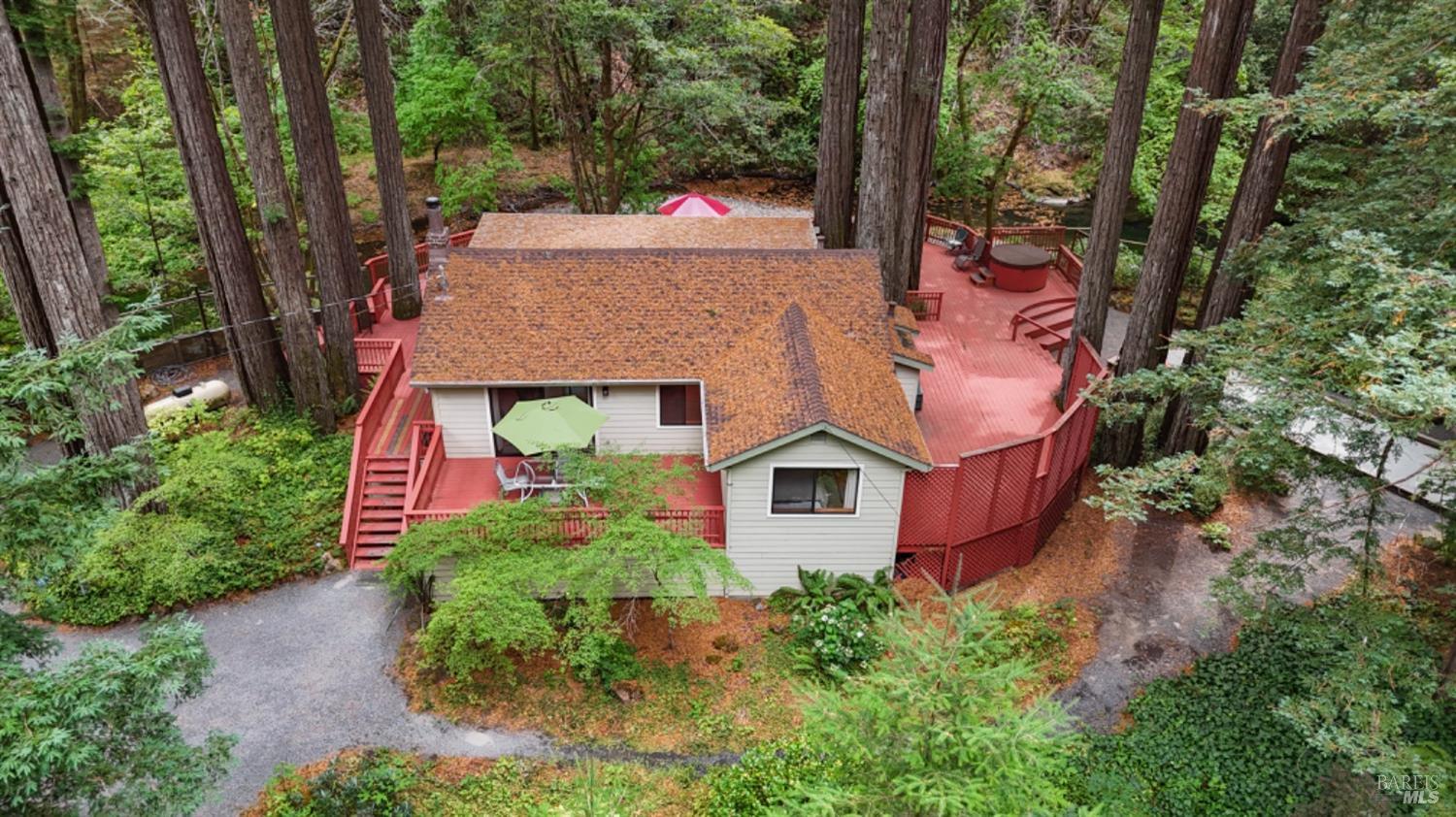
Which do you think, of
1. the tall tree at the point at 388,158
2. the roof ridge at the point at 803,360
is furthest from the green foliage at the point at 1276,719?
the tall tree at the point at 388,158

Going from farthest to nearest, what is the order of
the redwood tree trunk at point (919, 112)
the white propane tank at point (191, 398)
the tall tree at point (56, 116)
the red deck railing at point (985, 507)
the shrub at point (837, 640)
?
the redwood tree trunk at point (919, 112), the white propane tank at point (191, 398), the red deck railing at point (985, 507), the shrub at point (837, 640), the tall tree at point (56, 116)

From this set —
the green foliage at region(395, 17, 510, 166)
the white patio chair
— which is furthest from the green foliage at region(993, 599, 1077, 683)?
the green foliage at region(395, 17, 510, 166)

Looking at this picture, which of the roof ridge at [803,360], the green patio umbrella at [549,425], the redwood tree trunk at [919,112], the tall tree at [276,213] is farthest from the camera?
the redwood tree trunk at [919,112]

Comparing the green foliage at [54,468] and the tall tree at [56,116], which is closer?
the green foliage at [54,468]

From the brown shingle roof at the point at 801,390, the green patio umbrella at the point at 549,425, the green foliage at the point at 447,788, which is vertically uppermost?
the brown shingle roof at the point at 801,390

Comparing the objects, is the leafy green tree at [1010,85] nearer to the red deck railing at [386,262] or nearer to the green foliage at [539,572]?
the red deck railing at [386,262]

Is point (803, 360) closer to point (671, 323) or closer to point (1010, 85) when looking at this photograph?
point (671, 323)

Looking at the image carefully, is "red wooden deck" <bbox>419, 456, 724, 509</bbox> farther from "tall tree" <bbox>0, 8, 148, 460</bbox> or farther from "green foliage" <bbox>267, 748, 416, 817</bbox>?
"tall tree" <bbox>0, 8, 148, 460</bbox>

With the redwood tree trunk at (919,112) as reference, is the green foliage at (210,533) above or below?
below
